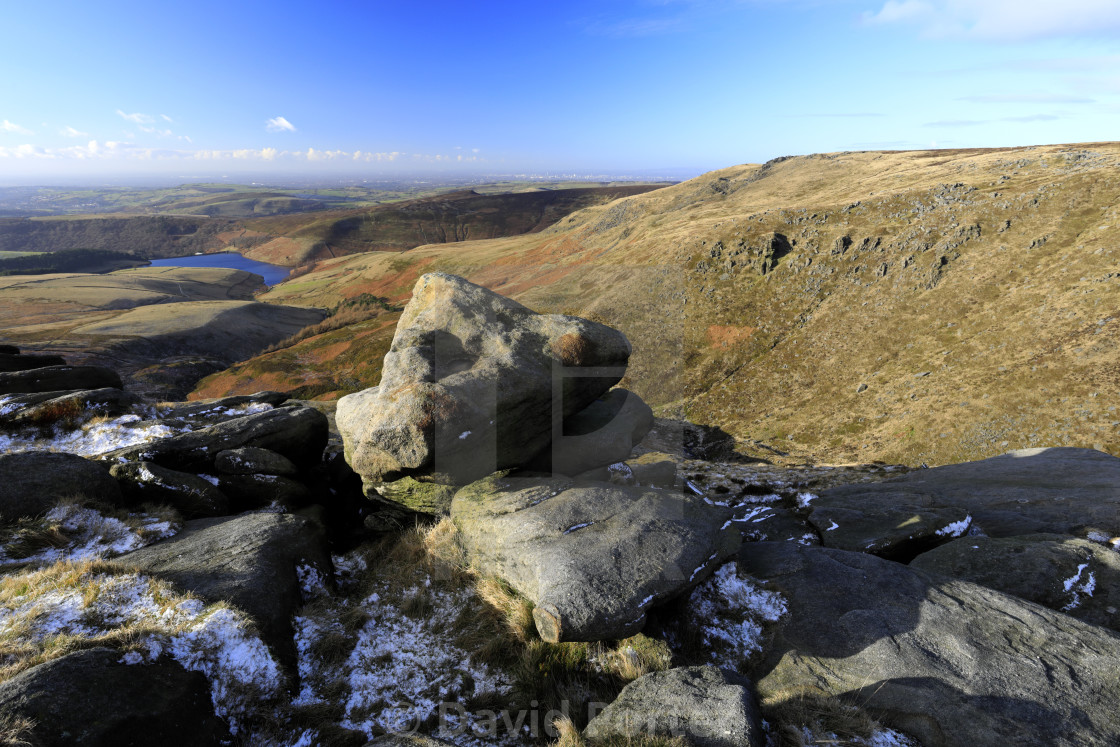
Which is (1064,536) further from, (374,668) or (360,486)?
(360,486)

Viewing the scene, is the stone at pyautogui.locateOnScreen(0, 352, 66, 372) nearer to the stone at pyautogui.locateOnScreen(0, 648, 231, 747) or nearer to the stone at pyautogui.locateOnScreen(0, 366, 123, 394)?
the stone at pyautogui.locateOnScreen(0, 366, 123, 394)

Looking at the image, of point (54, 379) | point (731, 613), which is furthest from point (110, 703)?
point (54, 379)

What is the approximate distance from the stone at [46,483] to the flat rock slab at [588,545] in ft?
31.5

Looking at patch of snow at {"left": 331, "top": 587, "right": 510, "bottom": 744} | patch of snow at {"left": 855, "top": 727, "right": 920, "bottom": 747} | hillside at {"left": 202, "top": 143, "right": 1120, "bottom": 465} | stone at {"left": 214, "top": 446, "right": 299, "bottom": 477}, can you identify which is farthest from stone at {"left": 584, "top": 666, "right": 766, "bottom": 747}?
hillside at {"left": 202, "top": 143, "right": 1120, "bottom": 465}

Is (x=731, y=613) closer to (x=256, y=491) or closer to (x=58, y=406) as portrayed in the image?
(x=256, y=491)

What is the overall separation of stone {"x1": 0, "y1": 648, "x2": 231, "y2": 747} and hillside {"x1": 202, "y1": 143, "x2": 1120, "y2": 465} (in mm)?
32976

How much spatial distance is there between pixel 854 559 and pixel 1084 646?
146 inches

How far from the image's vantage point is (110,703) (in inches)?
237

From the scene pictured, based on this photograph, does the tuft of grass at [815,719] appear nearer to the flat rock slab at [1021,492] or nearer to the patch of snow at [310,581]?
the flat rock slab at [1021,492]

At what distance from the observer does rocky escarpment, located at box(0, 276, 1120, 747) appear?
7.23 m

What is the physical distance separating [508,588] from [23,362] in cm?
2965

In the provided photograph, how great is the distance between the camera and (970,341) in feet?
118

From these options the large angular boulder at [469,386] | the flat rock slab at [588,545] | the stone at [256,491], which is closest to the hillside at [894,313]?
the large angular boulder at [469,386]

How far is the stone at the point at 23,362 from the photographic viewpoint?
22.1 m
